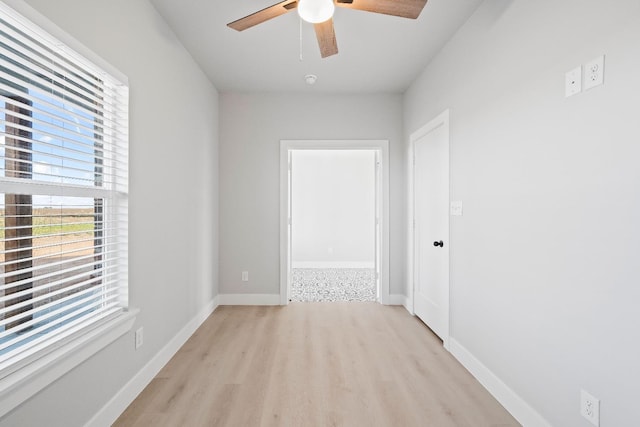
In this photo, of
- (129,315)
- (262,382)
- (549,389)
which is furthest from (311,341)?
(549,389)

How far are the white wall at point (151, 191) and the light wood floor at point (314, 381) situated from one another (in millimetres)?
312

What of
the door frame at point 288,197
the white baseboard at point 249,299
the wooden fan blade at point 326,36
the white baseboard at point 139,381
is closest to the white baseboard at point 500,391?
the door frame at point 288,197

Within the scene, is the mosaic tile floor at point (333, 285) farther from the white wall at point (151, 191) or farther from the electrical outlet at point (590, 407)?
the electrical outlet at point (590, 407)

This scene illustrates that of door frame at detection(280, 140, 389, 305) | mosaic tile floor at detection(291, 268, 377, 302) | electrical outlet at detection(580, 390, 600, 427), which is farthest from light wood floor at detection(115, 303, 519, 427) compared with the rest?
mosaic tile floor at detection(291, 268, 377, 302)

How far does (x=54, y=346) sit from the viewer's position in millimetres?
1355

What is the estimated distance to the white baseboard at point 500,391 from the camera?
66.8 inches

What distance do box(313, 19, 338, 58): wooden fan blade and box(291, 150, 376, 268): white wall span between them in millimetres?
4297

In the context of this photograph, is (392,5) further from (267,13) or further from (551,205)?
(551,205)

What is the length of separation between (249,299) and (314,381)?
1889 mm

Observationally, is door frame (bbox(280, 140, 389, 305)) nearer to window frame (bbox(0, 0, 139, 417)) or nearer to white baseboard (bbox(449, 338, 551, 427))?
white baseboard (bbox(449, 338, 551, 427))

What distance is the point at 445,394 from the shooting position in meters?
2.04

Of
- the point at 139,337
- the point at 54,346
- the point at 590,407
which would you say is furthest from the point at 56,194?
the point at 590,407

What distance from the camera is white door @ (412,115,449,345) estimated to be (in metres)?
2.75

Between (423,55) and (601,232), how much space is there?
7.52 feet
